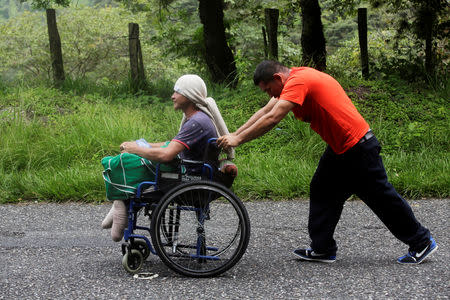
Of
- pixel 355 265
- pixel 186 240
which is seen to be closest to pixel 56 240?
pixel 186 240

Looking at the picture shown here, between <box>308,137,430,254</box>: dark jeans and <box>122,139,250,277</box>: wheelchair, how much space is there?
0.69m

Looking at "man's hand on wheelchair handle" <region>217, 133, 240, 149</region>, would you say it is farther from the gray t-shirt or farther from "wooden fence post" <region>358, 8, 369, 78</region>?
"wooden fence post" <region>358, 8, 369, 78</region>

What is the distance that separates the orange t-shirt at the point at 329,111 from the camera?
3863mm

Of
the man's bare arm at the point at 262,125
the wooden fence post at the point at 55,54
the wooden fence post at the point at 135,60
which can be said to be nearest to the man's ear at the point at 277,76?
the man's bare arm at the point at 262,125

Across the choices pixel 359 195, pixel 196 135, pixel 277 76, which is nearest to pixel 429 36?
pixel 359 195

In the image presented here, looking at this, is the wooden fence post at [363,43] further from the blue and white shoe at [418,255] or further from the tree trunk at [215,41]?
the blue and white shoe at [418,255]

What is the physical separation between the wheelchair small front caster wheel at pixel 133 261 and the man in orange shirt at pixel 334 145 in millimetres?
1058

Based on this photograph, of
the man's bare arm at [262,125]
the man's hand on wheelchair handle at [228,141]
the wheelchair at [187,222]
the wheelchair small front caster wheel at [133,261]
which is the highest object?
the man's bare arm at [262,125]

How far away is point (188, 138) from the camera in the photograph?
382cm

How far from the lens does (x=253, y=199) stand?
6.29 m

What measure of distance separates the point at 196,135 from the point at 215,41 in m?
8.69

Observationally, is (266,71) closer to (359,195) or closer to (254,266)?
(359,195)

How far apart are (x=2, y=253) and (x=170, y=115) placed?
4.88 m

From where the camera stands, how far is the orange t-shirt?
3.86 m
